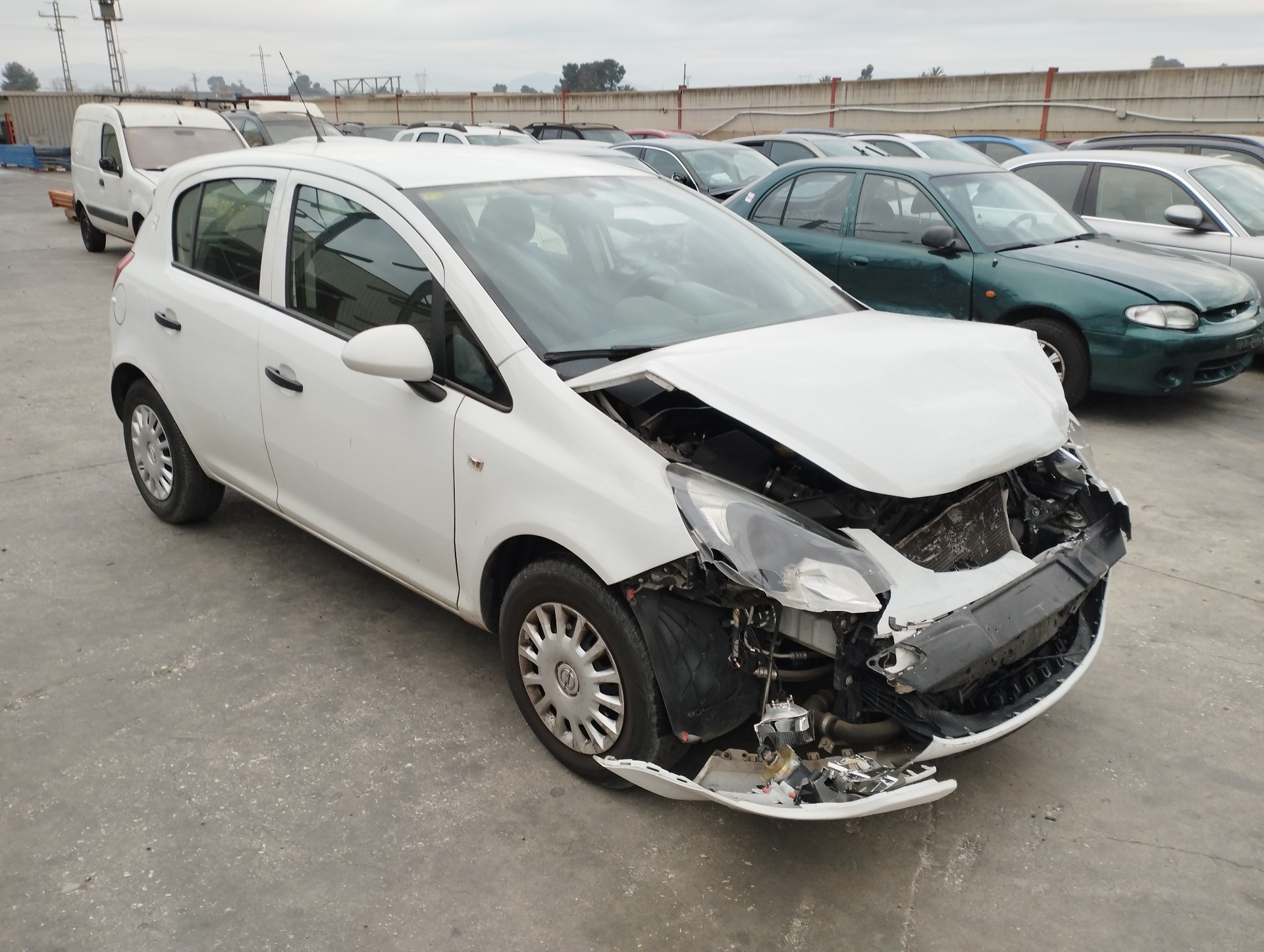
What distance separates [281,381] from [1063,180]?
7.45 metres

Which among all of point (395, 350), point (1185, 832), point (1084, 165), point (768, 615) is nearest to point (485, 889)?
point (768, 615)

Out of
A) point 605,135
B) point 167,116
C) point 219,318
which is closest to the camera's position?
point 219,318

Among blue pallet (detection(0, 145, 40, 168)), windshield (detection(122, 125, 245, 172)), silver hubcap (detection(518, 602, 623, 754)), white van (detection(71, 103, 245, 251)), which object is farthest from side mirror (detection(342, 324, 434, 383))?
blue pallet (detection(0, 145, 40, 168))

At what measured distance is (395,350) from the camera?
314 centimetres

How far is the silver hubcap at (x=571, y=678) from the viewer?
2975 mm

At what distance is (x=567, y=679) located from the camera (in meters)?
3.08

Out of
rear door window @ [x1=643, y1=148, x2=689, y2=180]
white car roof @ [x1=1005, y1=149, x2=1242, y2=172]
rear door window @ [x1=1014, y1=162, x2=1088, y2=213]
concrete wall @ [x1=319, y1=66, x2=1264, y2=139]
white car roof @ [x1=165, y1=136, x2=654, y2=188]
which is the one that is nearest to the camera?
white car roof @ [x1=165, y1=136, x2=654, y2=188]

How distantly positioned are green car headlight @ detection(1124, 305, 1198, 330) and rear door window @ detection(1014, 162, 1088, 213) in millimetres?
2436

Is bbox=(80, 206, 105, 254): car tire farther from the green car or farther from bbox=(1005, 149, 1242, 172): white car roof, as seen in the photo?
bbox=(1005, 149, 1242, 172): white car roof

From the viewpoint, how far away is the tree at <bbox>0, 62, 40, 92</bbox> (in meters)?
108

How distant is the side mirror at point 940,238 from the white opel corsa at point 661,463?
325 centimetres

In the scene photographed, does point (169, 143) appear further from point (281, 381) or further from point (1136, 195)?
point (1136, 195)

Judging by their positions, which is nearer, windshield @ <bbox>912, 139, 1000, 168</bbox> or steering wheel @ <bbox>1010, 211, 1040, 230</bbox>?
steering wheel @ <bbox>1010, 211, 1040, 230</bbox>

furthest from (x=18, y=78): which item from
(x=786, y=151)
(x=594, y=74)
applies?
(x=786, y=151)
